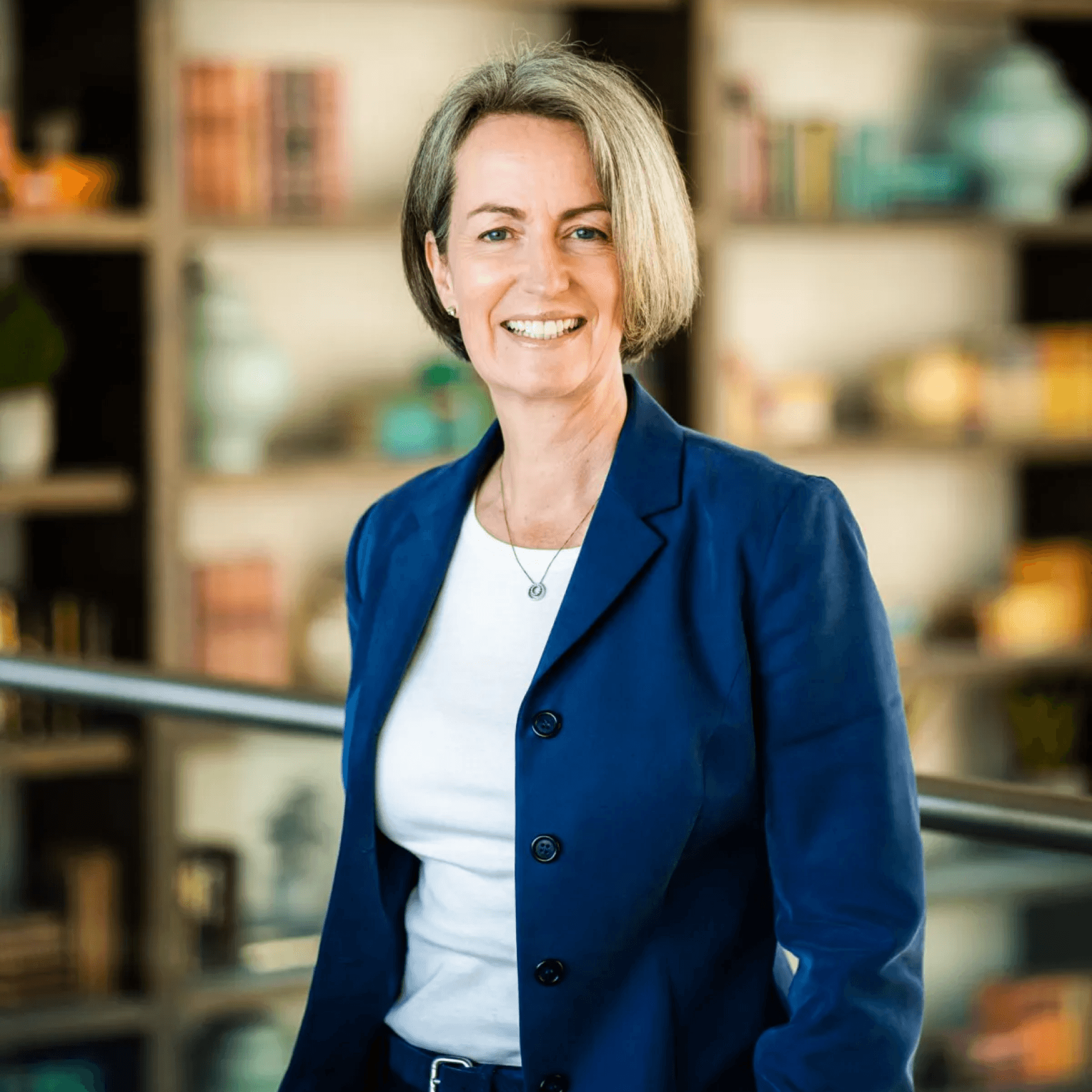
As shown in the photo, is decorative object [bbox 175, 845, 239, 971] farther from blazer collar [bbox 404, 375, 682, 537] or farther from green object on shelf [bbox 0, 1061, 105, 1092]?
blazer collar [bbox 404, 375, 682, 537]

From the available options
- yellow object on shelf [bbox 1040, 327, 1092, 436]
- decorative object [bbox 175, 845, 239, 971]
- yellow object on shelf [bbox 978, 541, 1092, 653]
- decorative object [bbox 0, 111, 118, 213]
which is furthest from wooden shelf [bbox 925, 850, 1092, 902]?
decorative object [bbox 0, 111, 118, 213]

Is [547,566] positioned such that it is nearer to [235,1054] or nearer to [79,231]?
[235,1054]

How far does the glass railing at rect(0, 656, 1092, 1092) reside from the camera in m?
2.72

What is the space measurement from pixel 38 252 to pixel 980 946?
2007 millimetres

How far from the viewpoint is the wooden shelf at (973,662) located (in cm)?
358

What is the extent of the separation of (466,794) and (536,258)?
0.37 metres

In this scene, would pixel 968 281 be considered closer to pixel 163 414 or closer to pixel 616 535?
pixel 163 414

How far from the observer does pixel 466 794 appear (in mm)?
1148

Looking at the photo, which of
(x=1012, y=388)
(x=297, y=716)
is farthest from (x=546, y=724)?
(x=1012, y=388)

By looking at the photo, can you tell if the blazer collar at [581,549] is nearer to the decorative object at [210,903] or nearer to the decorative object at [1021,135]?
the decorative object at [210,903]

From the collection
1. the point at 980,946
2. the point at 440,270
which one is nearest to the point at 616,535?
the point at 440,270

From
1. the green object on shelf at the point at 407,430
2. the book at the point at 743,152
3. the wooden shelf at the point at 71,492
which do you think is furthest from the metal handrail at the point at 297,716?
the book at the point at 743,152

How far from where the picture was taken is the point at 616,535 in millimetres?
1115

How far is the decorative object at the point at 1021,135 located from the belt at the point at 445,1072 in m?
2.90
